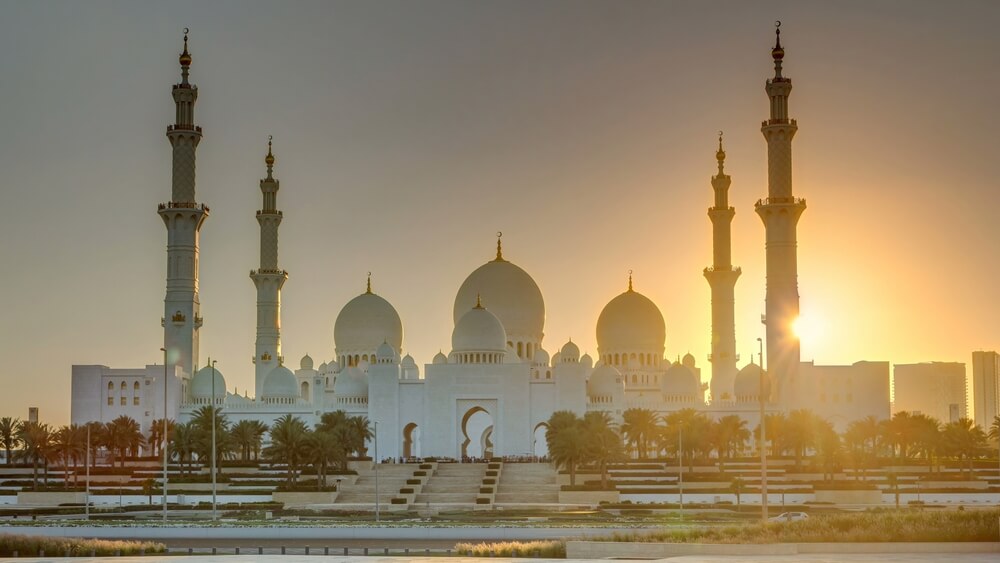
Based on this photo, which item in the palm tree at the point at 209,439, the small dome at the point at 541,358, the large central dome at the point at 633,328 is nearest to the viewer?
the palm tree at the point at 209,439

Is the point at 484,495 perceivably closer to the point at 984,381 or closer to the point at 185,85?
the point at 185,85

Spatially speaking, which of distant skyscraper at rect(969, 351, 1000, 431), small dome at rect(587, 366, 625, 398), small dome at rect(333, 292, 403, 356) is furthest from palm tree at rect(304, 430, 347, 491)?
distant skyscraper at rect(969, 351, 1000, 431)

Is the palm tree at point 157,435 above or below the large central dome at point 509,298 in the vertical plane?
below

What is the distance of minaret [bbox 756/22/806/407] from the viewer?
91438 millimetres

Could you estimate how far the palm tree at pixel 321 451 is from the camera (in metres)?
73.9

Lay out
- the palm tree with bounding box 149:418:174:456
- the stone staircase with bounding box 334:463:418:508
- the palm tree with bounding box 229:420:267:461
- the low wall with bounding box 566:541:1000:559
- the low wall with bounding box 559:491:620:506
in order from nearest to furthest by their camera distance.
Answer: the low wall with bounding box 566:541:1000:559 < the low wall with bounding box 559:491:620:506 < the stone staircase with bounding box 334:463:418:508 < the palm tree with bounding box 229:420:267:461 < the palm tree with bounding box 149:418:174:456

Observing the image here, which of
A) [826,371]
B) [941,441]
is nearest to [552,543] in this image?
[941,441]

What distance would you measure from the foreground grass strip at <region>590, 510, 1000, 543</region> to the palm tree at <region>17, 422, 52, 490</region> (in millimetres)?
41000

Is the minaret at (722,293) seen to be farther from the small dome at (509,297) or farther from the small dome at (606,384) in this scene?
the small dome at (509,297)

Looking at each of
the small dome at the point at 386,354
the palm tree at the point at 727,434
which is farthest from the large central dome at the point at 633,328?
the palm tree at the point at 727,434

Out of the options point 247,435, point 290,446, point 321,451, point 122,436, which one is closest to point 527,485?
point 321,451

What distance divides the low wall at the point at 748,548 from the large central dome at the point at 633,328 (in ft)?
222

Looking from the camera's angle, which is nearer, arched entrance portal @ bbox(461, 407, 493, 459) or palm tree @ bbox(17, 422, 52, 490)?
palm tree @ bbox(17, 422, 52, 490)

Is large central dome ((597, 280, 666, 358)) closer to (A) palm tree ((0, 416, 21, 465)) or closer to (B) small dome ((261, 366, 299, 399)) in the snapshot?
(B) small dome ((261, 366, 299, 399))
